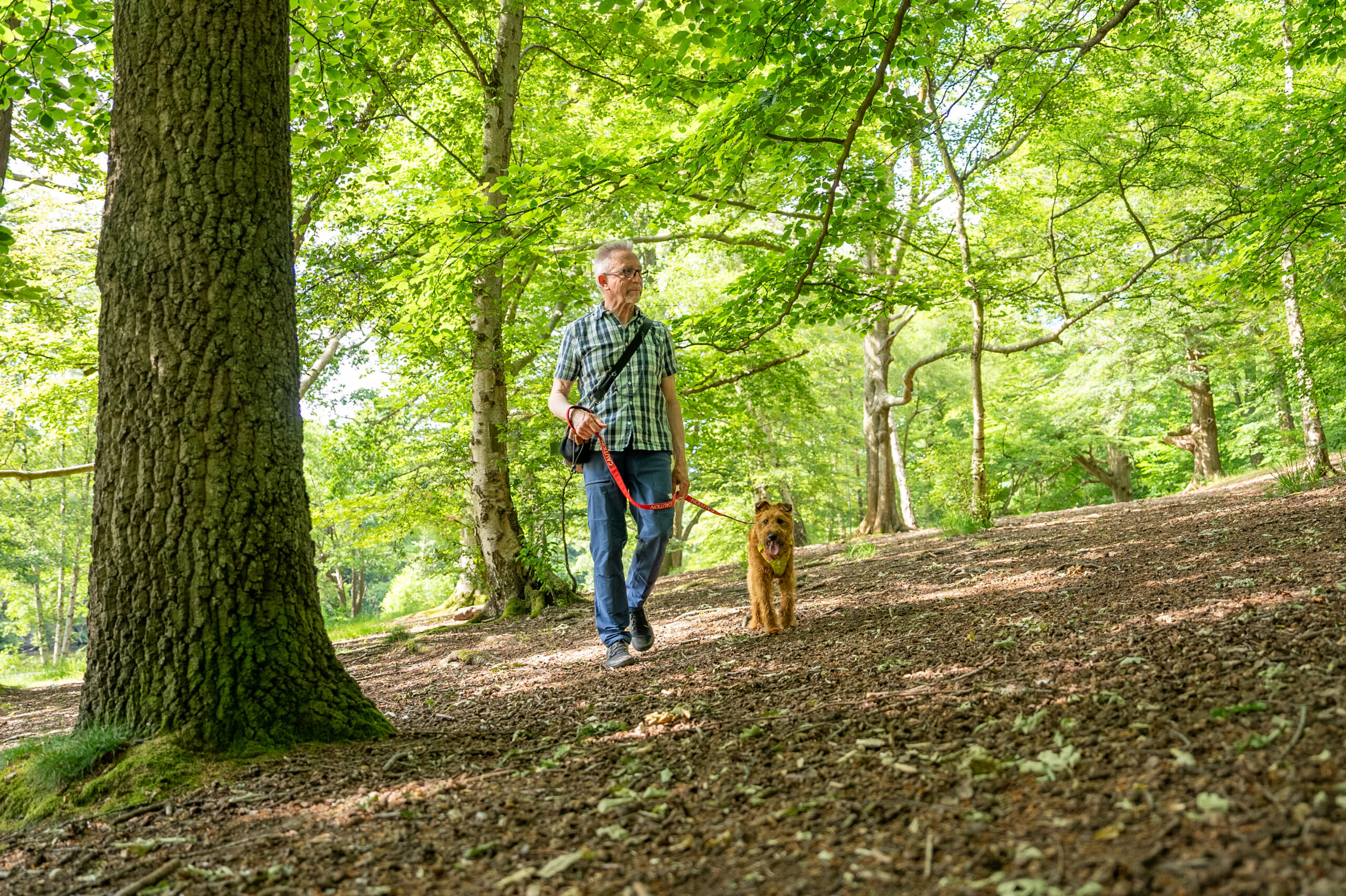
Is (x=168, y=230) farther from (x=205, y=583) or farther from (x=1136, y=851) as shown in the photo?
(x=1136, y=851)

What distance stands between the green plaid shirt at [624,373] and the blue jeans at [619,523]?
0.09 metres

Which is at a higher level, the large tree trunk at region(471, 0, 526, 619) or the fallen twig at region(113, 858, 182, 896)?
the large tree trunk at region(471, 0, 526, 619)

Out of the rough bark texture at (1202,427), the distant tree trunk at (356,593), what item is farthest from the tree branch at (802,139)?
the distant tree trunk at (356,593)

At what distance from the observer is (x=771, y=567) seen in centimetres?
463

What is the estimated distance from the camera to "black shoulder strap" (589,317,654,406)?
4.22 metres

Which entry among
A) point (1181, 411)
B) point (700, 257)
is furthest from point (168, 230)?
point (1181, 411)

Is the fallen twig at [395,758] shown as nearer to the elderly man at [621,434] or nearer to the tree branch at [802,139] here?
the elderly man at [621,434]

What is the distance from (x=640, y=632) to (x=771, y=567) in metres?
0.82

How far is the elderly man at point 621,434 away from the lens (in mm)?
4180

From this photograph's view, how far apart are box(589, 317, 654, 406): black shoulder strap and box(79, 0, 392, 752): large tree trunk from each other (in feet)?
5.15

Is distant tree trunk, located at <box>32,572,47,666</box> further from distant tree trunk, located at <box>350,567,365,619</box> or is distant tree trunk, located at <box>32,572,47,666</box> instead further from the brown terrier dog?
the brown terrier dog

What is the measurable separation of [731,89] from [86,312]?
939 cm

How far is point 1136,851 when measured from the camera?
1.43m

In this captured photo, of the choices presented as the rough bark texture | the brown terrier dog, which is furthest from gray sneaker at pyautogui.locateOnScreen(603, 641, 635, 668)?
the rough bark texture
